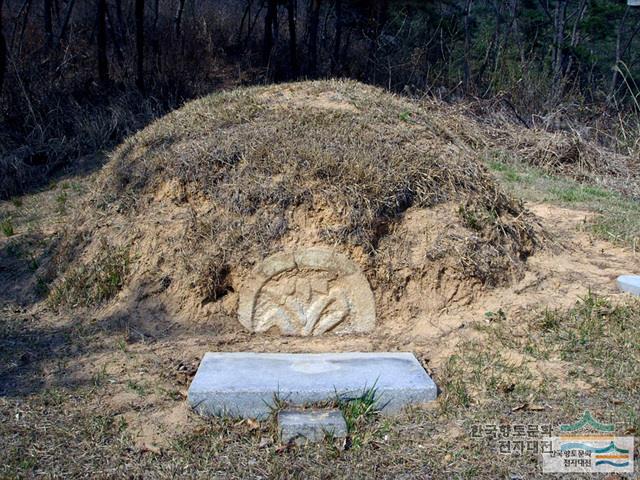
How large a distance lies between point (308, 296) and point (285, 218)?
1.76 feet

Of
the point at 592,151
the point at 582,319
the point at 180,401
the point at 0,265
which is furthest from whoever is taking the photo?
the point at 592,151

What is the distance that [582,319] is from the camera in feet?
14.9

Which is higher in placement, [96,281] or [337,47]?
[337,47]

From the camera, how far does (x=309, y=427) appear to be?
3467 millimetres

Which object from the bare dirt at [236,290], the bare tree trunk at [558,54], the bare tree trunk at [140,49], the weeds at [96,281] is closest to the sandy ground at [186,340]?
the bare dirt at [236,290]

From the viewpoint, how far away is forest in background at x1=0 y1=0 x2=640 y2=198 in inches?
392

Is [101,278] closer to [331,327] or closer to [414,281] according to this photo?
[331,327]

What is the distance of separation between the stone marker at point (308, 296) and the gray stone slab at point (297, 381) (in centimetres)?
44

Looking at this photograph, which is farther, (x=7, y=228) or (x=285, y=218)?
(x=7, y=228)

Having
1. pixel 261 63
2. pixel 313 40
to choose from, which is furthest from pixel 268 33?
pixel 313 40

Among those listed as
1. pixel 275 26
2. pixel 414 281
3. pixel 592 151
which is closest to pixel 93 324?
pixel 414 281

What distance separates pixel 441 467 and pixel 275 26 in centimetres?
1017

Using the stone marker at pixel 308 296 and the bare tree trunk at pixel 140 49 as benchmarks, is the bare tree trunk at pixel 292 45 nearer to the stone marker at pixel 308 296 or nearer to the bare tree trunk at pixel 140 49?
the bare tree trunk at pixel 140 49

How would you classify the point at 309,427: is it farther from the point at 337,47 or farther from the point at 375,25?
the point at 375,25
